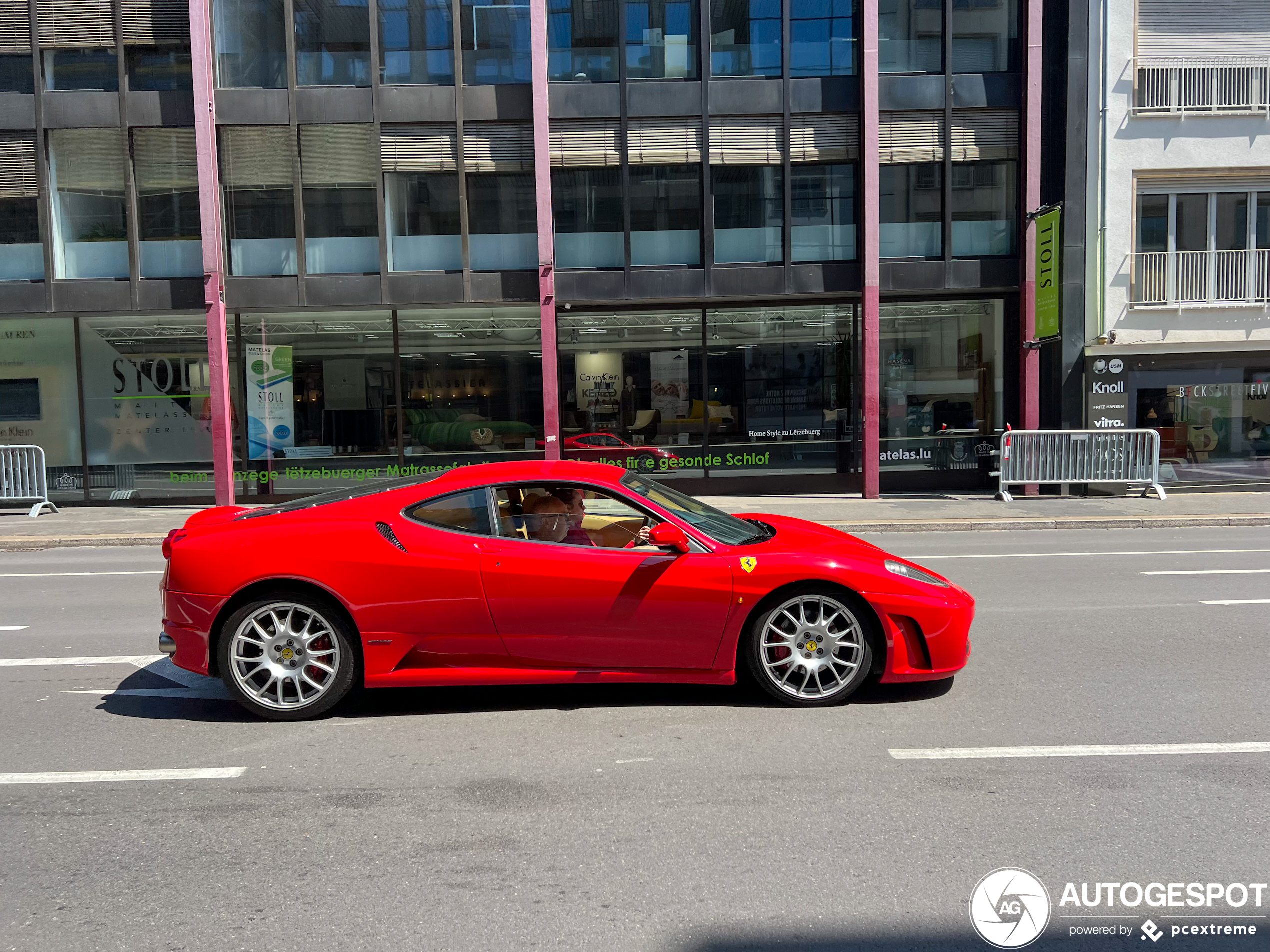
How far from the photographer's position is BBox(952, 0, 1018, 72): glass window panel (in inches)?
675

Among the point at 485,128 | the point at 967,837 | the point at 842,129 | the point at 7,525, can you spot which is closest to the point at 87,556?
the point at 7,525

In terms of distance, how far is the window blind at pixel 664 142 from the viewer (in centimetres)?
1716

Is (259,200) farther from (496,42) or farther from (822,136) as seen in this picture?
(822,136)

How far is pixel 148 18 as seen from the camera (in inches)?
661

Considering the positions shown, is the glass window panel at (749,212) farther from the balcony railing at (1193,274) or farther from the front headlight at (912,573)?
the front headlight at (912,573)

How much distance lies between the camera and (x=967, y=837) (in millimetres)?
3756

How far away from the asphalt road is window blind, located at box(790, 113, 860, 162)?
1261 centimetres

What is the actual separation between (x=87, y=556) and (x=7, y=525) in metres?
4.06

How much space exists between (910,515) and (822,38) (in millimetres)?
8700

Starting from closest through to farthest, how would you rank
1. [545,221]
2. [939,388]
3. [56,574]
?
1. [56,574]
2. [545,221]
3. [939,388]

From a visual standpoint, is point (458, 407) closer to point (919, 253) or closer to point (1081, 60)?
point (919, 253)

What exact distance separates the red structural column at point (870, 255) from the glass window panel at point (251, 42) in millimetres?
10169

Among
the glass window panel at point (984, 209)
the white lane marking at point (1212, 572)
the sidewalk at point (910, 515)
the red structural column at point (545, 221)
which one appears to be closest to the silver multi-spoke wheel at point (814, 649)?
the white lane marking at point (1212, 572)

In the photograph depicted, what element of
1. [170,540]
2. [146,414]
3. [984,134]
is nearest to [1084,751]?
[170,540]
